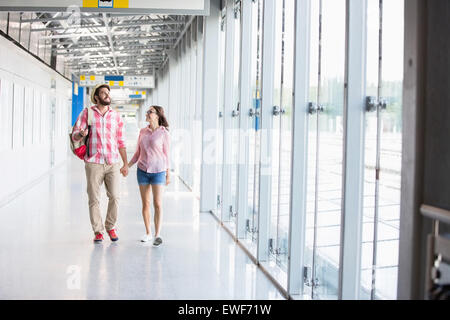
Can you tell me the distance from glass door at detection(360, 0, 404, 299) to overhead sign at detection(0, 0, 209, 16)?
3.84 meters

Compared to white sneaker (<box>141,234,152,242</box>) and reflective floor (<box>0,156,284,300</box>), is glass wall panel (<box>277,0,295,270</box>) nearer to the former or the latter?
reflective floor (<box>0,156,284,300</box>)

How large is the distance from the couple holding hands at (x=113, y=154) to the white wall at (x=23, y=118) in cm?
377

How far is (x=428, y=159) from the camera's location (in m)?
2.08

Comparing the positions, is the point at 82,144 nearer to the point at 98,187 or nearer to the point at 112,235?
the point at 98,187

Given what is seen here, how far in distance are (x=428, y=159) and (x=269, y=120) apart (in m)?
3.48

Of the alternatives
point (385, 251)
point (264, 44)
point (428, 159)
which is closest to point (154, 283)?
point (385, 251)

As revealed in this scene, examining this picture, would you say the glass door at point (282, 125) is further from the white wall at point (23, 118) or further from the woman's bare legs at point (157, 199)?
the white wall at point (23, 118)

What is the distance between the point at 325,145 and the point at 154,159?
2343mm

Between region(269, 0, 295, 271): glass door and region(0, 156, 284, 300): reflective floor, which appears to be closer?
region(0, 156, 284, 300): reflective floor

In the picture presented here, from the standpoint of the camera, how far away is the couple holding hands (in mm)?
6078

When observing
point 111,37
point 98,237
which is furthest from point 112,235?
point 111,37

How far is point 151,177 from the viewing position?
239 inches

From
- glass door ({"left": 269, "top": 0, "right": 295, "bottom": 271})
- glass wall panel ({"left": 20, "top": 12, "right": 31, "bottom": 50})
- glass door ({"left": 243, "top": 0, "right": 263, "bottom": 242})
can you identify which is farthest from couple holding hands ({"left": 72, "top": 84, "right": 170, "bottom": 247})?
glass wall panel ({"left": 20, "top": 12, "right": 31, "bottom": 50})

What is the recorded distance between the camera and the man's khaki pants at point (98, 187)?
6.13 m
